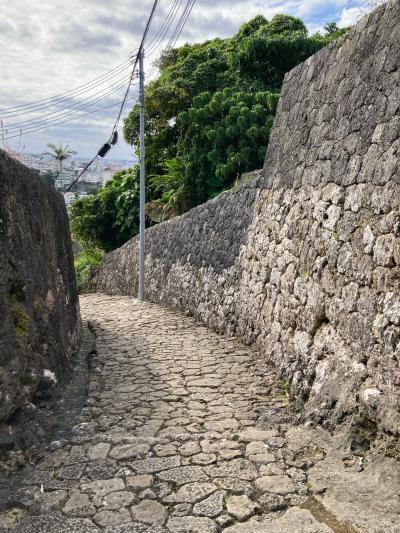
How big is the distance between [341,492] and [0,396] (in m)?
2.25

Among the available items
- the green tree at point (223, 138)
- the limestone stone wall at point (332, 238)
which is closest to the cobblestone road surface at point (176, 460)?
the limestone stone wall at point (332, 238)

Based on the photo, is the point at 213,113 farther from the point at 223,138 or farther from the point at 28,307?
the point at 28,307

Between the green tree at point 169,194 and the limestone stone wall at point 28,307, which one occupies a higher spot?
the green tree at point 169,194

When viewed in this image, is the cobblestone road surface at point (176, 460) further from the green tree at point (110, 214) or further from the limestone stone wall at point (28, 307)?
the green tree at point (110, 214)

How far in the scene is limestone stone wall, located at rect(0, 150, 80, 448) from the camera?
351cm

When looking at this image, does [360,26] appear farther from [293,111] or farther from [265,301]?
[265,301]

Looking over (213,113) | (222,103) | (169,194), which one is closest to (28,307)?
(222,103)

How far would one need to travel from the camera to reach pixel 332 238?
430 centimetres

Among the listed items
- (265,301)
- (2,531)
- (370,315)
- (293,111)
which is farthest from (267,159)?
(2,531)

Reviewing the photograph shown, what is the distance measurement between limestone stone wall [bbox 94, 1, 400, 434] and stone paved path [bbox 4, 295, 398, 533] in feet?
1.71

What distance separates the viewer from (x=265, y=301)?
19.7ft

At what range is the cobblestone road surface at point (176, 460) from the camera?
281 cm

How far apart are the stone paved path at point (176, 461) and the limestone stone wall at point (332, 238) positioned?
0.52 m

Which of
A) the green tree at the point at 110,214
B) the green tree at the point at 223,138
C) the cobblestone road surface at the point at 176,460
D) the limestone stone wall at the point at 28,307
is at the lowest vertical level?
the cobblestone road surface at the point at 176,460
